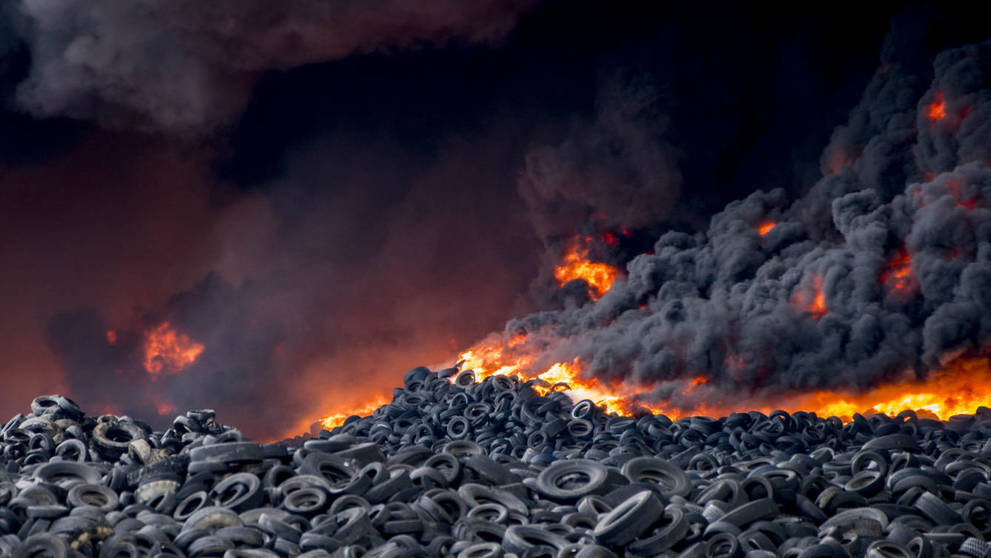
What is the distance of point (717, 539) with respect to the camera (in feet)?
31.3

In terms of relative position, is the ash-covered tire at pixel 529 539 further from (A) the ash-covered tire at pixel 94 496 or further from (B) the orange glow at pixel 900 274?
(B) the orange glow at pixel 900 274

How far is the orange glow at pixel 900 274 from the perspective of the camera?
2688 cm

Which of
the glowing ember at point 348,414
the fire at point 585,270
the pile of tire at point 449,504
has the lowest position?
the pile of tire at point 449,504

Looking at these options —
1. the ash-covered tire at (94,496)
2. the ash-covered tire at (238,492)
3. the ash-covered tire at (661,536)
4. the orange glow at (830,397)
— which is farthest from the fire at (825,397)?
the ash-covered tire at (94,496)

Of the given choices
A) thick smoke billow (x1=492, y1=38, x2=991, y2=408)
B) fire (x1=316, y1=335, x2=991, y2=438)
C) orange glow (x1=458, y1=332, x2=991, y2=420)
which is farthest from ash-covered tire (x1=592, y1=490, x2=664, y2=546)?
thick smoke billow (x1=492, y1=38, x2=991, y2=408)

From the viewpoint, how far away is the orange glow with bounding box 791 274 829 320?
27.6 m

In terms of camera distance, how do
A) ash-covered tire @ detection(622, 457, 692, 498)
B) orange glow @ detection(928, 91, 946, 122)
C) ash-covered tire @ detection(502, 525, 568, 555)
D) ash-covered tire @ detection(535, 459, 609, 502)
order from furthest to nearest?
1. orange glow @ detection(928, 91, 946, 122)
2. ash-covered tire @ detection(622, 457, 692, 498)
3. ash-covered tire @ detection(535, 459, 609, 502)
4. ash-covered tire @ detection(502, 525, 568, 555)

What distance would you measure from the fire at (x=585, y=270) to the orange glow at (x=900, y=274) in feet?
37.3

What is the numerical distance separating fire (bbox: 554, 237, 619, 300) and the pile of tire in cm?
2082

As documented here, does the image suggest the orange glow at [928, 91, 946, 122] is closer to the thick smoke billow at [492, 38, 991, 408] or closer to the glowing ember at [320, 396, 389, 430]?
the thick smoke billow at [492, 38, 991, 408]

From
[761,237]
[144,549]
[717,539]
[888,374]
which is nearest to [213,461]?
[144,549]

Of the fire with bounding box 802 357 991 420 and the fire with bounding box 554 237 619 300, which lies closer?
the fire with bounding box 802 357 991 420

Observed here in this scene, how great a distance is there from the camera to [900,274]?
27.3m

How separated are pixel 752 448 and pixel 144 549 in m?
13.4
